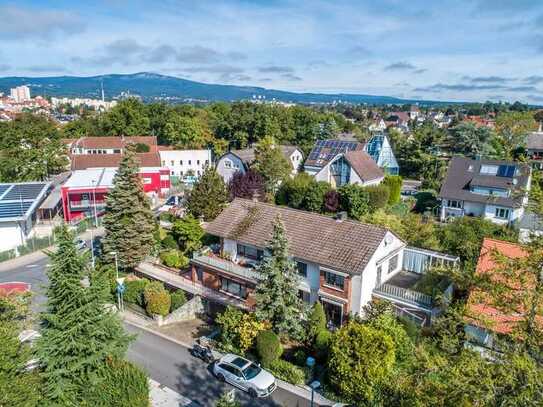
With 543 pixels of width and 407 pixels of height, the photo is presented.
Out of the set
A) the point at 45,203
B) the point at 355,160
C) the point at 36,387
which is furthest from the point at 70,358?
the point at 355,160

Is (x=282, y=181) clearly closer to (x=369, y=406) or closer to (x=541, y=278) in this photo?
(x=369, y=406)

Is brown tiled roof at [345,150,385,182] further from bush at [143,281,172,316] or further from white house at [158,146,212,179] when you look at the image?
bush at [143,281,172,316]

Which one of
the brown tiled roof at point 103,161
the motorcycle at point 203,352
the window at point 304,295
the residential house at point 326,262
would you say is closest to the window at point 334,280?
the residential house at point 326,262

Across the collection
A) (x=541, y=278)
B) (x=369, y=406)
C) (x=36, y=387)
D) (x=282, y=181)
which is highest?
(x=541, y=278)

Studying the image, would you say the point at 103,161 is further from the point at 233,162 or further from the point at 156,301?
the point at 156,301

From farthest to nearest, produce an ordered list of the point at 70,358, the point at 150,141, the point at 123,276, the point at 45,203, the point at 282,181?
the point at 150,141
the point at 282,181
the point at 45,203
the point at 123,276
the point at 70,358

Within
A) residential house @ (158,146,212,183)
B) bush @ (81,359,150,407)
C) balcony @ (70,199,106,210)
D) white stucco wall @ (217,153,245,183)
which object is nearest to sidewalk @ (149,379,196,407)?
bush @ (81,359,150,407)

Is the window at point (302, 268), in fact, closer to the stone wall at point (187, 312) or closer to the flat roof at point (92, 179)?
the stone wall at point (187, 312)
